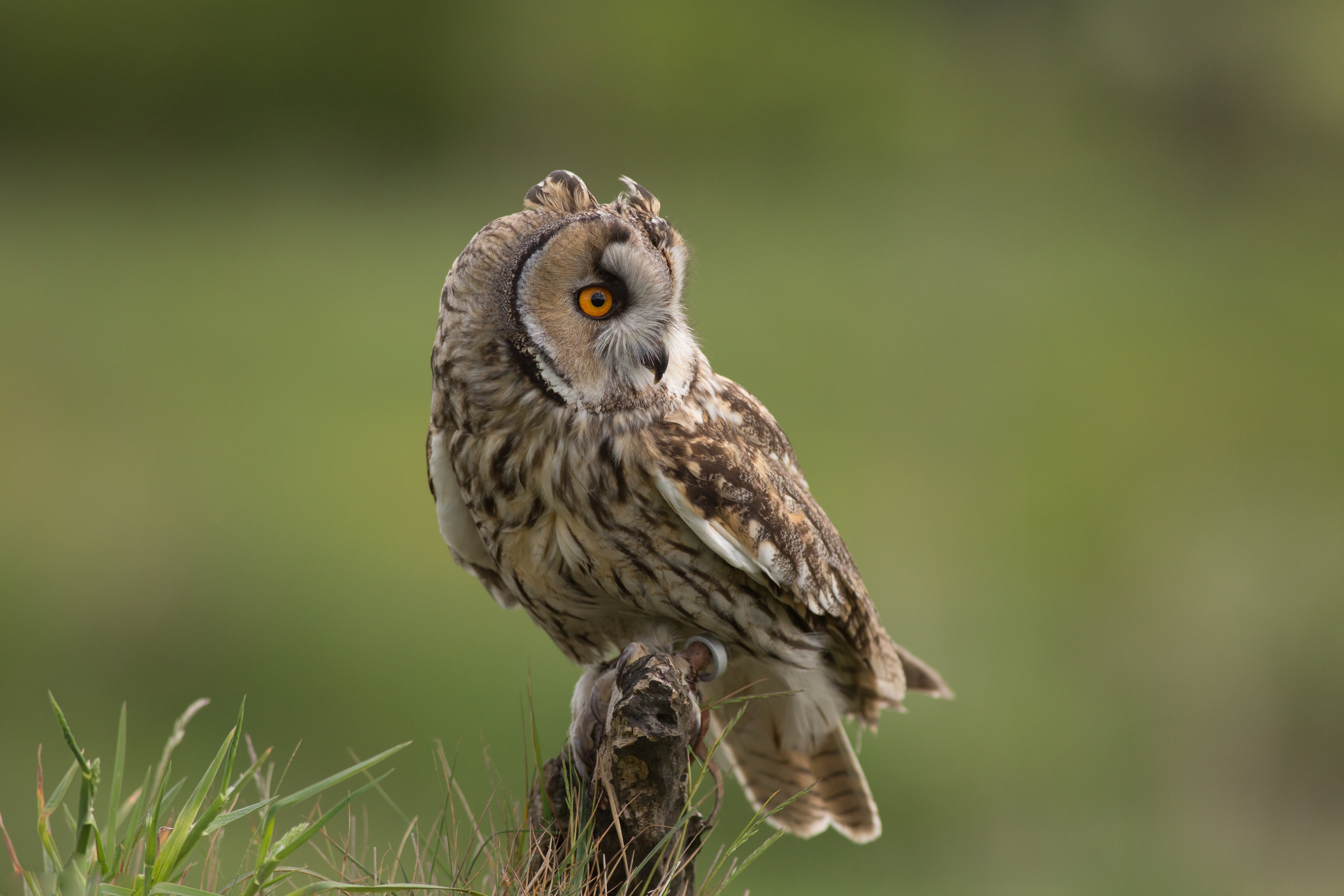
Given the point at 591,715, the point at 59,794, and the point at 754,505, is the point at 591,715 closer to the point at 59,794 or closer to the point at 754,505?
the point at 754,505

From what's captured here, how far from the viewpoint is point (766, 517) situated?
5.46 ft

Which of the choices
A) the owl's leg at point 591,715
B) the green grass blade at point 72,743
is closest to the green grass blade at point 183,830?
the green grass blade at point 72,743

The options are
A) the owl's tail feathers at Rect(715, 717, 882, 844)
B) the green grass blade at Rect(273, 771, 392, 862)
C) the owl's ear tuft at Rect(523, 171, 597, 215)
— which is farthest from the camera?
the owl's tail feathers at Rect(715, 717, 882, 844)

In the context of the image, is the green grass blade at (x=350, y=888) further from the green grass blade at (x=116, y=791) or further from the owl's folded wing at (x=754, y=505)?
the owl's folded wing at (x=754, y=505)

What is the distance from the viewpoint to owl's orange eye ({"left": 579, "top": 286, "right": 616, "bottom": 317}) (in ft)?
5.22

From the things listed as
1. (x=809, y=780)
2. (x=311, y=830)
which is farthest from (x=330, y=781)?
(x=809, y=780)

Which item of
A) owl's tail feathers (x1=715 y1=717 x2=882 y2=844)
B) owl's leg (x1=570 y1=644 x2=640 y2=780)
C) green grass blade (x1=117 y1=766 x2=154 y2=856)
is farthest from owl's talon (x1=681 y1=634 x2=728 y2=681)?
green grass blade (x1=117 y1=766 x2=154 y2=856)

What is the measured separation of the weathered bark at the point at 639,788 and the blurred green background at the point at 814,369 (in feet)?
7.07

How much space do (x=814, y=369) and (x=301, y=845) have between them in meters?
5.94

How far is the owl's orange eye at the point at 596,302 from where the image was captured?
1592 millimetres

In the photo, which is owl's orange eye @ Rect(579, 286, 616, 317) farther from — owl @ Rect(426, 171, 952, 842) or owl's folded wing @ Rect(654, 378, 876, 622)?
owl's folded wing @ Rect(654, 378, 876, 622)

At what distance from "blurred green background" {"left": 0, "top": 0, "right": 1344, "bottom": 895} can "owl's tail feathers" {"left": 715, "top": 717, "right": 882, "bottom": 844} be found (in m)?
1.73

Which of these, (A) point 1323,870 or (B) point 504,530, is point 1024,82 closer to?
(A) point 1323,870

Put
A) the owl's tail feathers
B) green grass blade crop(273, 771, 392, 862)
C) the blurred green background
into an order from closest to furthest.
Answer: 1. green grass blade crop(273, 771, 392, 862)
2. the owl's tail feathers
3. the blurred green background
